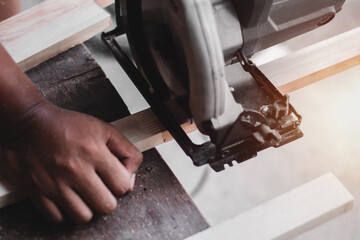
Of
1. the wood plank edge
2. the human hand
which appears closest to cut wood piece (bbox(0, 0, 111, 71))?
the human hand

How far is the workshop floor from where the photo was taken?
2031 mm

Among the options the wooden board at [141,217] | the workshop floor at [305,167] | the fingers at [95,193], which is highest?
the fingers at [95,193]

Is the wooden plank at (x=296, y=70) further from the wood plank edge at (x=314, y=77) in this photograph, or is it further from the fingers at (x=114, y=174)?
the fingers at (x=114, y=174)

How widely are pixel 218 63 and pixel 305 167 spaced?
4.44ft

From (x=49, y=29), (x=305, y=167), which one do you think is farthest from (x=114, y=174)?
(x=305, y=167)

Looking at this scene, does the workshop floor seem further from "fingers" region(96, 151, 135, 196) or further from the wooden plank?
"fingers" region(96, 151, 135, 196)

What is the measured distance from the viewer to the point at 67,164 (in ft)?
3.28

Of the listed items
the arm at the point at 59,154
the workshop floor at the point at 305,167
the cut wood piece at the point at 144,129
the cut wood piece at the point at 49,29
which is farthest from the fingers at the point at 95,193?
the workshop floor at the point at 305,167

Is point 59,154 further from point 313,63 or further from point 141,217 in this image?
point 313,63

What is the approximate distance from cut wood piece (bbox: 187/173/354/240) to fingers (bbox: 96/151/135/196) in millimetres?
186

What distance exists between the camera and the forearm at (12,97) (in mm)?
1042

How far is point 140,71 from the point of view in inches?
50.5

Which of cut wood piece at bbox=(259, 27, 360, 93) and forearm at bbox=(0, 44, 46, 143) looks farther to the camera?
cut wood piece at bbox=(259, 27, 360, 93)

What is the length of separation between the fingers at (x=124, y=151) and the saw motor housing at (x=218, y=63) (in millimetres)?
113
